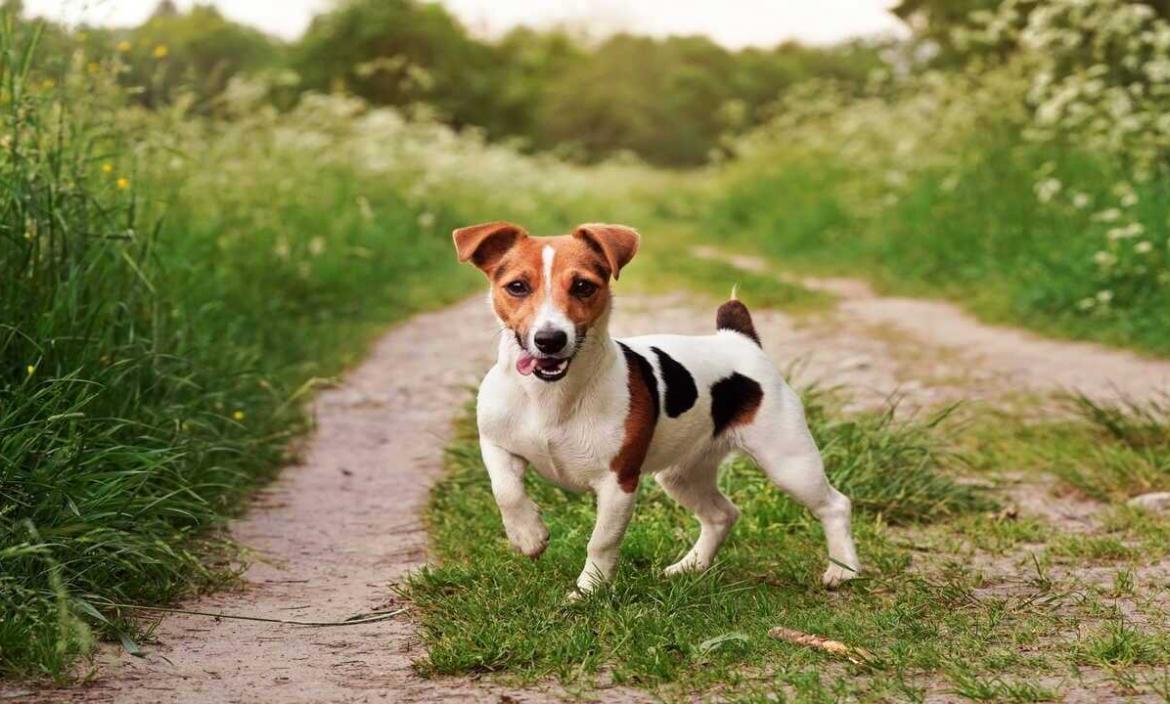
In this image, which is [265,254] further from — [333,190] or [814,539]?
[814,539]

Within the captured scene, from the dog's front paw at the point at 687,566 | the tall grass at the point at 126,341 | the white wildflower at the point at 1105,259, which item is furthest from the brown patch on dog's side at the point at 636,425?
the white wildflower at the point at 1105,259

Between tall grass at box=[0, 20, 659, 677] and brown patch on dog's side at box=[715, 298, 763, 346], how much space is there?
1.90 meters

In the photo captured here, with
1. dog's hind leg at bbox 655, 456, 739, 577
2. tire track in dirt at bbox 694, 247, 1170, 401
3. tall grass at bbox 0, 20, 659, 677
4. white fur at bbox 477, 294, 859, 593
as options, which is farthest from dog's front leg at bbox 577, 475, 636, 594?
tire track in dirt at bbox 694, 247, 1170, 401

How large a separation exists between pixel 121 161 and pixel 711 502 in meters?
4.05

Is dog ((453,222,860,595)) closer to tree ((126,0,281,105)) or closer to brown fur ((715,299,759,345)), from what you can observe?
brown fur ((715,299,759,345))

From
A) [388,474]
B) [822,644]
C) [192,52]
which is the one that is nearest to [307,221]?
[388,474]

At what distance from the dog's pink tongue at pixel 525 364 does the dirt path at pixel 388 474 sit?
0.70 meters

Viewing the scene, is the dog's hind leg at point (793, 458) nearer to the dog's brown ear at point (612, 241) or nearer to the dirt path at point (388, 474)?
the dog's brown ear at point (612, 241)

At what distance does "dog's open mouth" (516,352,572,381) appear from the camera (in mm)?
3557

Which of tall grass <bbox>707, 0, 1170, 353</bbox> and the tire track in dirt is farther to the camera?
tall grass <bbox>707, 0, 1170, 353</bbox>

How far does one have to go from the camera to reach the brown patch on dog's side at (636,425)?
12.4 ft

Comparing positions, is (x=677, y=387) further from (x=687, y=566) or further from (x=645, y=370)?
(x=687, y=566)

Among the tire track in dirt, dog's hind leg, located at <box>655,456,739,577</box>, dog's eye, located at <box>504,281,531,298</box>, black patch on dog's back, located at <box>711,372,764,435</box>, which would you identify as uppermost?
dog's eye, located at <box>504,281,531,298</box>

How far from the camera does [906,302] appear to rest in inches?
438
